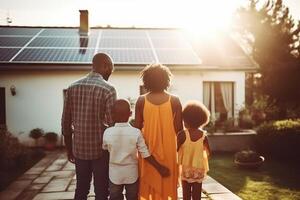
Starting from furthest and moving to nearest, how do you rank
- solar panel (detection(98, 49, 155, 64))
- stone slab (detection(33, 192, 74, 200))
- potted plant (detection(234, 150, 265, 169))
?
solar panel (detection(98, 49, 155, 64))
potted plant (detection(234, 150, 265, 169))
stone slab (detection(33, 192, 74, 200))

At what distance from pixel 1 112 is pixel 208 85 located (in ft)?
25.9

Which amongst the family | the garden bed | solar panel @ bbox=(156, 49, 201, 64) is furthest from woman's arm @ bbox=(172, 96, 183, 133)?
solar panel @ bbox=(156, 49, 201, 64)

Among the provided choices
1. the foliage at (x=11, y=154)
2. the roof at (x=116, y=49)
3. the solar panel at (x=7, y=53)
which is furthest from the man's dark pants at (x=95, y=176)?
the solar panel at (x=7, y=53)

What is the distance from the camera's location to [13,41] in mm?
16391

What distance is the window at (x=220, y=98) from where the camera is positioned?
52.1 feet

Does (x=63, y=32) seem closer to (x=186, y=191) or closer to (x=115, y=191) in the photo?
(x=186, y=191)

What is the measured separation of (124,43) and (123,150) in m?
12.9

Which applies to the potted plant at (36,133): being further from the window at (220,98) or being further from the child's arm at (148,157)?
the child's arm at (148,157)

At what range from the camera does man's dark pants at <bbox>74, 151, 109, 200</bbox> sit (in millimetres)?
4223

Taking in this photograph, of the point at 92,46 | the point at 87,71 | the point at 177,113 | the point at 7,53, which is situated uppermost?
the point at 92,46

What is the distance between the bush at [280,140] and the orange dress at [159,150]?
691cm

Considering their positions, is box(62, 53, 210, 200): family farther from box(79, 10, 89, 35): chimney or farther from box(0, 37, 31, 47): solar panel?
box(79, 10, 89, 35): chimney

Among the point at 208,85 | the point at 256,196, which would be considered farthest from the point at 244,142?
the point at 256,196

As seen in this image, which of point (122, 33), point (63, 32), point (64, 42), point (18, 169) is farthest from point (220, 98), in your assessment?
point (18, 169)
